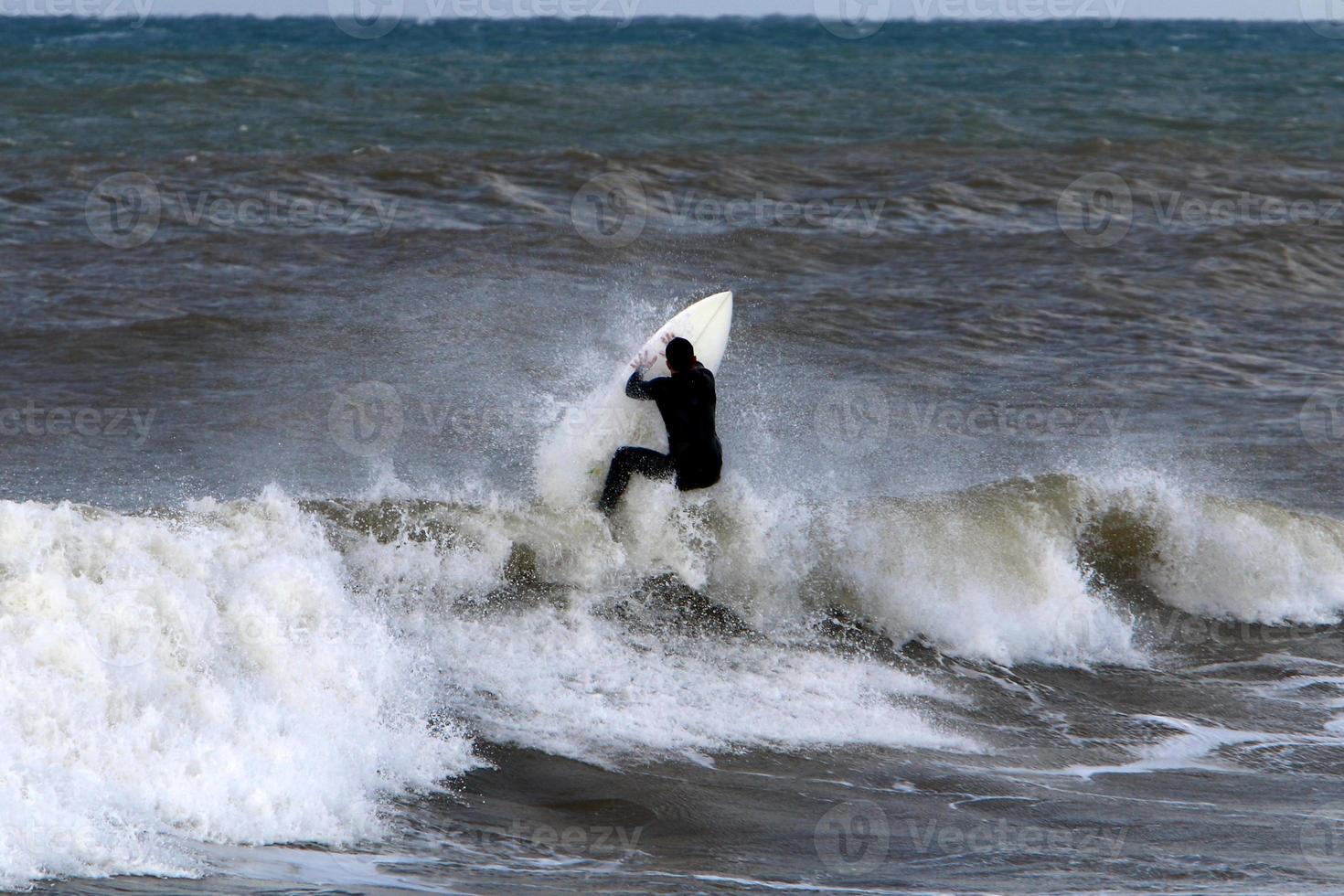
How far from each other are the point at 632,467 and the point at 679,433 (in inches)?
17.0

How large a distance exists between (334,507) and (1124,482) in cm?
551

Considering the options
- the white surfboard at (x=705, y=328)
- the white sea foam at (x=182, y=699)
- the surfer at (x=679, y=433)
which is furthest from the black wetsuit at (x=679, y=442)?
the white sea foam at (x=182, y=699)

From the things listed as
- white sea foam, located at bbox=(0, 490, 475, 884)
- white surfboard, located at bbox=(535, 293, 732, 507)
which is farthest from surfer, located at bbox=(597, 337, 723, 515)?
white sea foam, located at bbox=(0, 490, 475, 884)

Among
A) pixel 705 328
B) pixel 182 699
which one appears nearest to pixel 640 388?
pixel 705 328

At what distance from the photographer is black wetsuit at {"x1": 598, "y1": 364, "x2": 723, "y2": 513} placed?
328 inches

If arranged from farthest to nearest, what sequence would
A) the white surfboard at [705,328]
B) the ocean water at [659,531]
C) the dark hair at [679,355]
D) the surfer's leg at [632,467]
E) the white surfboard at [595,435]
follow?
the white surfboard at [705,328] < the white surfboard at [595,435] < the surfer's leg at [632,467] < the dark hair at [679,355] < the ocean water at [659,531]

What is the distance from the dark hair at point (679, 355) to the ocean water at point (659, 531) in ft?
3.14

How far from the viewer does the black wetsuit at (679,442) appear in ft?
27.3

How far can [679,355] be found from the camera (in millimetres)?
8258

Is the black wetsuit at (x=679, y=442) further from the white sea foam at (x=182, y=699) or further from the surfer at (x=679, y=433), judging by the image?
the white sea foam at (x=182, y=699)

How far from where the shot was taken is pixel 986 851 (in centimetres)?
571

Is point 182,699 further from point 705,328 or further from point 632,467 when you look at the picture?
point 705,328

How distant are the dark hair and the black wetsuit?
1.7 inches

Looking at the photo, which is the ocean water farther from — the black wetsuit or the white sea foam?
the black wetsuit
